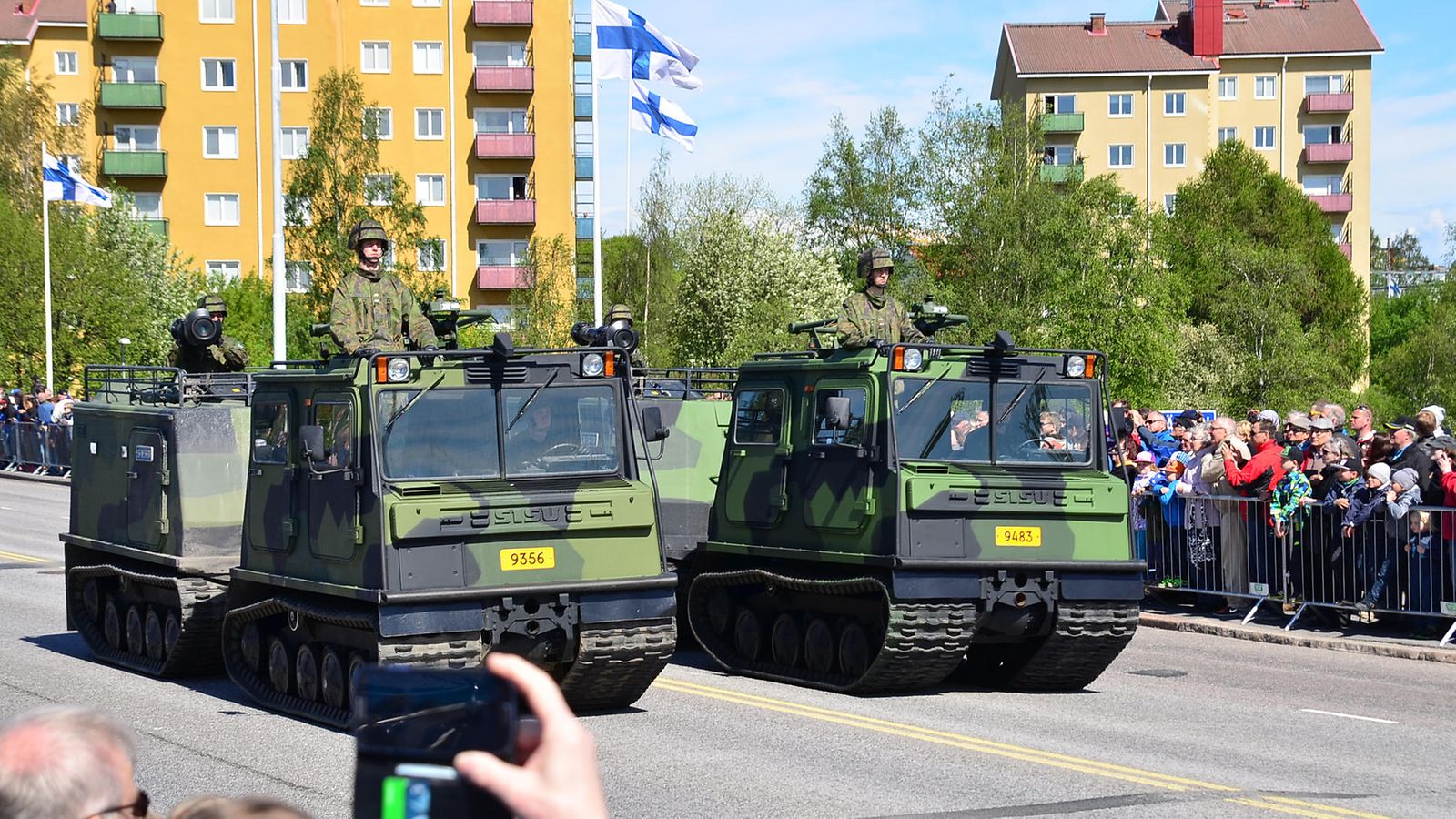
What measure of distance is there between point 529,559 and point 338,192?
105 feet

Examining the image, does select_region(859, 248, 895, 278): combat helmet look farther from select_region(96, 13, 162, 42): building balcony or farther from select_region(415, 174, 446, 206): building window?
select_region(96, 13, 162, 42): building balcony

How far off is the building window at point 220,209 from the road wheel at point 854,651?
61.2m

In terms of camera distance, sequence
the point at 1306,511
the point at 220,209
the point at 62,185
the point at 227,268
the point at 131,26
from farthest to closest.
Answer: the point at 227,268
the point at 220,209
the point at 131,26
the point at 62,185
the point at 1306,511

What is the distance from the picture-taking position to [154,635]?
47.9 feet

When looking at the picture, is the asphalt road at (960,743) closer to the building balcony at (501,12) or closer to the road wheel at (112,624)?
the road wheel at (112,624)

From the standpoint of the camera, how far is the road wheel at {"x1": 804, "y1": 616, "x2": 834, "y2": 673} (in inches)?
538

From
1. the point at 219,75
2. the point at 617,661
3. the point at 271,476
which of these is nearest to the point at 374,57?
the point at 219,75

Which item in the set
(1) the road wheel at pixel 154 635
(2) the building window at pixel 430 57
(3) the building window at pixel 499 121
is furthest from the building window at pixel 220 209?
(1) the road wheel at pixel 154 635

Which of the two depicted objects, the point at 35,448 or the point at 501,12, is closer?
the point at 35,448

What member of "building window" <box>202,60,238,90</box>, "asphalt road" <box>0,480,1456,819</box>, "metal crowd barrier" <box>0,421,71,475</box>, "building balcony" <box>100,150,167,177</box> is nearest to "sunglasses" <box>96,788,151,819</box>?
"asphalt road" <box>0,480,1456,819</box>

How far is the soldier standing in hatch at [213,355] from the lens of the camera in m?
17.0

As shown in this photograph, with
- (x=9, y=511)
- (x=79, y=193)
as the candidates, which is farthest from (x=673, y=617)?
(x=79, y=193)

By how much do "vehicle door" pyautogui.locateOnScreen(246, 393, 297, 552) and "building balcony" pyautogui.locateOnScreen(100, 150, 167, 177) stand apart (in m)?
59.7

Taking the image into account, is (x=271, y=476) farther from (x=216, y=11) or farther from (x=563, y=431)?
(x=216, y=11)
